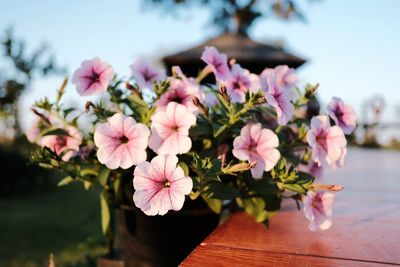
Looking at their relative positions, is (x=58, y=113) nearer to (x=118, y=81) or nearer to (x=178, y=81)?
(x=118, y=81)

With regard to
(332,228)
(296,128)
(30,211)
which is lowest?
(30,211)

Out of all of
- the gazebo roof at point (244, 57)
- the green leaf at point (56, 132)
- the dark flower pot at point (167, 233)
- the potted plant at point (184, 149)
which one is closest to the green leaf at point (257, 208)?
the potted plant at point (184, 149)

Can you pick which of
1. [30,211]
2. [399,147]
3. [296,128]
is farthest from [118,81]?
[399,147]

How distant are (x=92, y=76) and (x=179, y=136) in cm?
35

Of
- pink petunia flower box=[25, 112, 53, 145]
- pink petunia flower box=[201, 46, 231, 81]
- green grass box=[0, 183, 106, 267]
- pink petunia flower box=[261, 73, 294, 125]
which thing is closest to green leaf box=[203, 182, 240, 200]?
pink petunia flower box=[261, 73, 294, 125]

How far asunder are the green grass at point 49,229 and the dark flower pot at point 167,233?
1.15 m

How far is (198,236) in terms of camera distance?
40.8 inches

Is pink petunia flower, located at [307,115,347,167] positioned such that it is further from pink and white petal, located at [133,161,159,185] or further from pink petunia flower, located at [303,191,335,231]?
pink and white petal, located at [133,161,159,185]

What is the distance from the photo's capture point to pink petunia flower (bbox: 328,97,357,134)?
3.40 ft

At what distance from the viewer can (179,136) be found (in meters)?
0.89

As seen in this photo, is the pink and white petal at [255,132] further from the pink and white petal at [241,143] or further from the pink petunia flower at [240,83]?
the pink petunia flower at [240,83]

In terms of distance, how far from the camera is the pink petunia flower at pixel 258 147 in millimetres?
904

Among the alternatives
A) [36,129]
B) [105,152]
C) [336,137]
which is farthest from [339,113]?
[36,129]

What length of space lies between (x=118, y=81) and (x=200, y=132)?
0.30 meters
